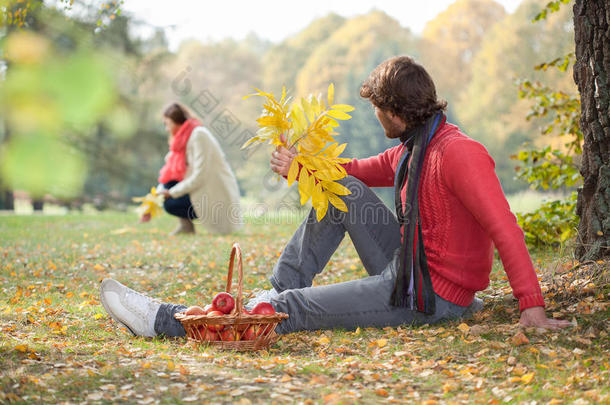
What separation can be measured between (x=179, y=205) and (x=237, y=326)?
5376 mm

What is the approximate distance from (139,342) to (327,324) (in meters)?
0.96

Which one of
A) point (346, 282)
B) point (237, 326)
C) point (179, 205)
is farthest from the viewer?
point (179, 205)

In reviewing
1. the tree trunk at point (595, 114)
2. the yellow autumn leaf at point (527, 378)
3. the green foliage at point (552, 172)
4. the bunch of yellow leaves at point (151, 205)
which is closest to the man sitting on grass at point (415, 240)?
the yellow autumn leaf at point (527, 378)

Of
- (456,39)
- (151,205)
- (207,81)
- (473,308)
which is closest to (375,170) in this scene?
(473,308)

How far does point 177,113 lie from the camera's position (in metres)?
7.94

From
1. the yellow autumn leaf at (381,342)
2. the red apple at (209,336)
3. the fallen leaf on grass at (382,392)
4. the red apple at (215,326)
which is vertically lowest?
the fallen leaf on grass at (382,392)

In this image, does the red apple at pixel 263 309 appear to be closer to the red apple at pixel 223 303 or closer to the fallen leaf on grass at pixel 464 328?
the red apple at pixel 223 303

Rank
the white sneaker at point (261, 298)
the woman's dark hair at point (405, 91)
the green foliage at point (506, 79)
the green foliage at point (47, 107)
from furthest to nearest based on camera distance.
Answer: the green foliage at point (506, 79) → the white sneaker at point (261, 298) → the woman's dark hair at point (405, 91) → the green foliage at point (47, 107)

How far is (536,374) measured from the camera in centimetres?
251

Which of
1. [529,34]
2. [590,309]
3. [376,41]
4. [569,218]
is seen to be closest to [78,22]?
[590,309]

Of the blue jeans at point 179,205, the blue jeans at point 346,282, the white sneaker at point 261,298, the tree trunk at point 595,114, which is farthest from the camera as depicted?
the blue jeans at point 179,205

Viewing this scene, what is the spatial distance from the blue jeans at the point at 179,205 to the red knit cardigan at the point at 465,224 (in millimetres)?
5313

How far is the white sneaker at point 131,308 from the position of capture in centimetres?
319

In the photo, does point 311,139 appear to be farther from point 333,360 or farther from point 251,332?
point 333,360
